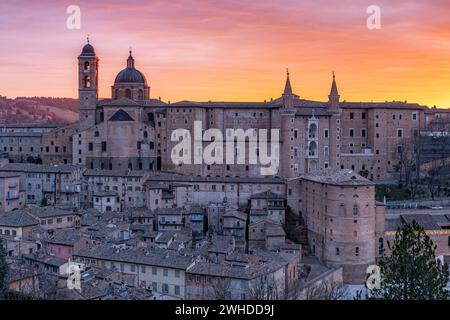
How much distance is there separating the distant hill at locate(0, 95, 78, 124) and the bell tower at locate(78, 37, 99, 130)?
21.7 ft

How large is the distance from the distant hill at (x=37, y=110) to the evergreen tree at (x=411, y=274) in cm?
2540

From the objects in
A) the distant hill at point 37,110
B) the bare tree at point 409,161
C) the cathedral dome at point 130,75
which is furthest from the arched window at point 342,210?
the distant hill at point 37,110

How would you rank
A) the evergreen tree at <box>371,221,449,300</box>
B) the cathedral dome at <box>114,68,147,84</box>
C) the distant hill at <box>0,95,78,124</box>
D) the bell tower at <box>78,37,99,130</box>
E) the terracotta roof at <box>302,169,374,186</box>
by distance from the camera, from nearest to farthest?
the evergreen tree at <box>371,221,449,300</box>, the terracotta roof at <box>302,169,374,186</box>, the bell tower at <box>78,37,99,130</box>, the cathedral dome at <box>114,68,147,84</box>, the distant hill at <box>0,95,78,124</box>

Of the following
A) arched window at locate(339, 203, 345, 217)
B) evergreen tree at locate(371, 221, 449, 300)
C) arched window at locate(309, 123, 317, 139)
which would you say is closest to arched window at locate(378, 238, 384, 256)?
arched window at locate(339, 203, 345, 217)

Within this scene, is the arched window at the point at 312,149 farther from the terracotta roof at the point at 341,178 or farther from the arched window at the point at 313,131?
the terracotta roof at the point at 341,178

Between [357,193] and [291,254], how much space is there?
9.01ft

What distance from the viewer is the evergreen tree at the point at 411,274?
A: 26.5 ft

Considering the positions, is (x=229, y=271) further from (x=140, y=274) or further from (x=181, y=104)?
(x=181, y=104)

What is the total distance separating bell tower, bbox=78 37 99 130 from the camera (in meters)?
25.2

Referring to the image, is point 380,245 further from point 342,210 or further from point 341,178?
point 341,178

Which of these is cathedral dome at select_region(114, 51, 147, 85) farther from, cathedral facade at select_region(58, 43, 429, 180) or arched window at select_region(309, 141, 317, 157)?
arched window at select_region(309, 141, 317, 157)

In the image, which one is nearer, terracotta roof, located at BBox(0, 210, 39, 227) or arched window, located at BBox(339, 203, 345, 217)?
terracotta roof, located at BBox(0, 210, 39, 227)
